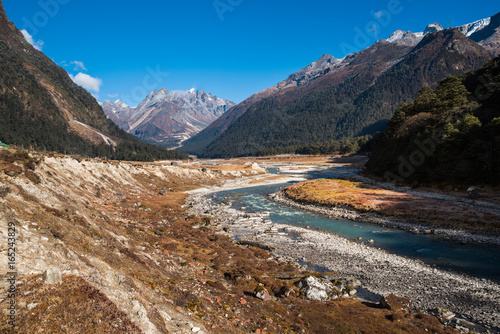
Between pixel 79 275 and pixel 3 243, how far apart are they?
3.81 metres

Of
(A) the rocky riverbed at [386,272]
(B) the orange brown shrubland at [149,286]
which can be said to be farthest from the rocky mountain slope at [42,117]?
(A) the rocky riverbed at [386,272]

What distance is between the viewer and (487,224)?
2967 centimetres

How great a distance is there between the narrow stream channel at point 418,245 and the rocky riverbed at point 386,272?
176cm

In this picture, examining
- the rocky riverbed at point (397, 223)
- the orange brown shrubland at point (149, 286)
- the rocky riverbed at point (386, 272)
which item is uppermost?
the orange brown shrubland at point (149, 286)

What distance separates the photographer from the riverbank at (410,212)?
96.2ft

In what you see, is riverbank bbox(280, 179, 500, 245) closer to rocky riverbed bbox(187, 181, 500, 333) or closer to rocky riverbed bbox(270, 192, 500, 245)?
rocky riverbed bbox(270, 192, 500, 245)

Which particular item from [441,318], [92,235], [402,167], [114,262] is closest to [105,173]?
[92,235]

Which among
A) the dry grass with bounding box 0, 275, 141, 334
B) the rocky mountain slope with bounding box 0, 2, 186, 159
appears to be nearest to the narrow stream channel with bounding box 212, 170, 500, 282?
the dry grass with bounding box 0, 275, 141, 334

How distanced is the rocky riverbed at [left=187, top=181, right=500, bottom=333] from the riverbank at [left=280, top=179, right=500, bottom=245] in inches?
421

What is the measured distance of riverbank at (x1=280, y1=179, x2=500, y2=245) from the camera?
29328 mm

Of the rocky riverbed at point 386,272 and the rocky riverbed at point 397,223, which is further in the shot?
the rocky riverbed at point 397,223

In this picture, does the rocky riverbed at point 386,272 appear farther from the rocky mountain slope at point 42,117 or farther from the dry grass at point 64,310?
the rocky mountain slope at point 42,117

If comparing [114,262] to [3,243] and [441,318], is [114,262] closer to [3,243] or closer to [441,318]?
[3,243]

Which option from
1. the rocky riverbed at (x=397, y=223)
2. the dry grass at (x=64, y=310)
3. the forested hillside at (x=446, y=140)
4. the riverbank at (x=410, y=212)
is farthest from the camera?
the forested hillside at (x=446, y=140)
